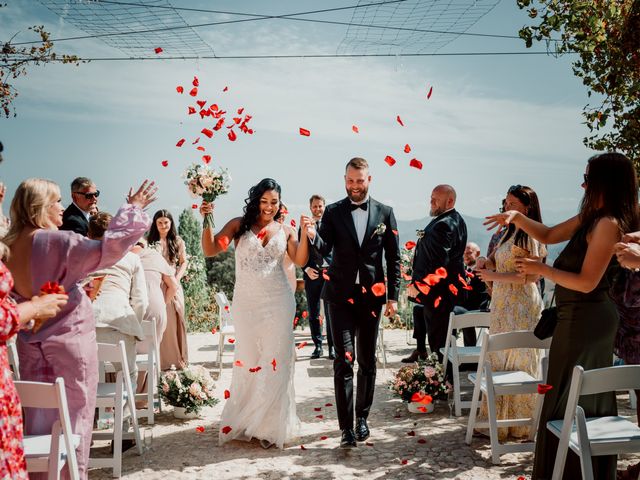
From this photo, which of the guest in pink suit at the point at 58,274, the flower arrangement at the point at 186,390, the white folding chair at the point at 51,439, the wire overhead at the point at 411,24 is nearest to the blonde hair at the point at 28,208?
the guest in pink suit at the point at 58,274

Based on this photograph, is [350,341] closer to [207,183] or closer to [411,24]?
[207,183]

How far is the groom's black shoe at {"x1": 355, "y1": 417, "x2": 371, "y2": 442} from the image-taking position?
5070 mm

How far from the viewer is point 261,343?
203 inches

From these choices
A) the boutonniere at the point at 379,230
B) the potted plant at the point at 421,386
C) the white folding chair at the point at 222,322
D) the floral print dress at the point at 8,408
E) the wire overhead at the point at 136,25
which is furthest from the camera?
the white folding chair at the point at 222,322

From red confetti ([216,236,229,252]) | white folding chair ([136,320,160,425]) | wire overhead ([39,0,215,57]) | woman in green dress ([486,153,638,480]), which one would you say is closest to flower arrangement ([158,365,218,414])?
white folding chair ([136,320,160,425])

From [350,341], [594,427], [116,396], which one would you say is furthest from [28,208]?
[594,427]

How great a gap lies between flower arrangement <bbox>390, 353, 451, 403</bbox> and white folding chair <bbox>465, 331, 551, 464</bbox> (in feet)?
3.45

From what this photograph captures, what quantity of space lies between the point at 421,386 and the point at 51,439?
12.5 ft

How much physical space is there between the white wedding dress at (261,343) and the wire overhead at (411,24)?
314 centimetres

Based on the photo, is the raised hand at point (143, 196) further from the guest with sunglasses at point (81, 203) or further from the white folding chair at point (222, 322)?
the white folding chair at point (222, 322)

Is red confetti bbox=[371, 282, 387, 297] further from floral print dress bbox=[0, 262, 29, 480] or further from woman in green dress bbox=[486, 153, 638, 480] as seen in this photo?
floral print dress bbox=[0, 262, 29, 480]

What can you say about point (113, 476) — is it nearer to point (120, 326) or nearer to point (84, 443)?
point (84, 443)

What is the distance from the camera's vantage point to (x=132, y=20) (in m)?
7.00

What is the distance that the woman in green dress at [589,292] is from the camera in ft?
10.9
